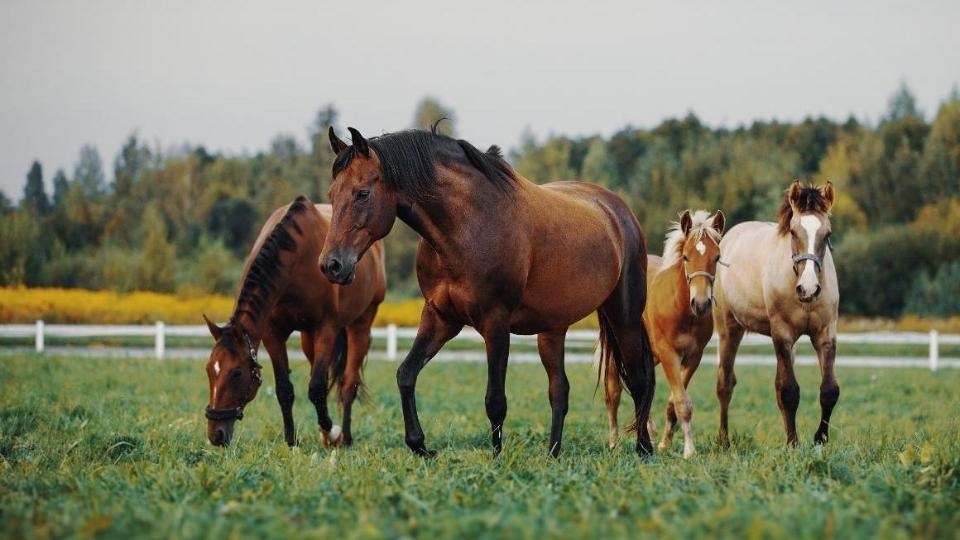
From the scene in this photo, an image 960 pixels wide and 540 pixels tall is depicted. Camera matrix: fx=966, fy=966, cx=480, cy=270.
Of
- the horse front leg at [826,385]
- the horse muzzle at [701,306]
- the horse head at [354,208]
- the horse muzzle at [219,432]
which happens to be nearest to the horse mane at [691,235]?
the horse muzzle at [701,306]

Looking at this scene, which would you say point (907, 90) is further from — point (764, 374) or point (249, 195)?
point (764, 374)

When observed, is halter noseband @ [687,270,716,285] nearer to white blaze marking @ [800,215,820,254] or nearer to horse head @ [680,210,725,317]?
horse head @ [680,210,725,317]

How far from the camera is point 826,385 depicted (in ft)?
26.9

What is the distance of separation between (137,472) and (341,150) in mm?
2358

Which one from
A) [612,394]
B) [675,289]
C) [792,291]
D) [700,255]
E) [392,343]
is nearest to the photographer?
[792,291]

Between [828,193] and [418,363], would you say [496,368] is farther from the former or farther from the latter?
[828,193]

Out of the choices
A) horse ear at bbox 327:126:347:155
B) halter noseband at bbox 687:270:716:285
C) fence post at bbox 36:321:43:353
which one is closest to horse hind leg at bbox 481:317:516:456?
horse ear at bbox 327:126:347:155

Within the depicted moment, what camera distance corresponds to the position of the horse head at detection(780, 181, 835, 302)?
25.8ft

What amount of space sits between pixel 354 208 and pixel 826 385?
451 centimetres

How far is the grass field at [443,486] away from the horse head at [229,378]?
0.25 metres

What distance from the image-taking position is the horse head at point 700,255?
8383 millimetres

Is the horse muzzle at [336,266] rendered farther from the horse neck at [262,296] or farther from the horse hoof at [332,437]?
the horse hoof at [332,437]

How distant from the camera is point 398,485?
4.70m

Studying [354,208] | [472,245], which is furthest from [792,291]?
[354,208]
